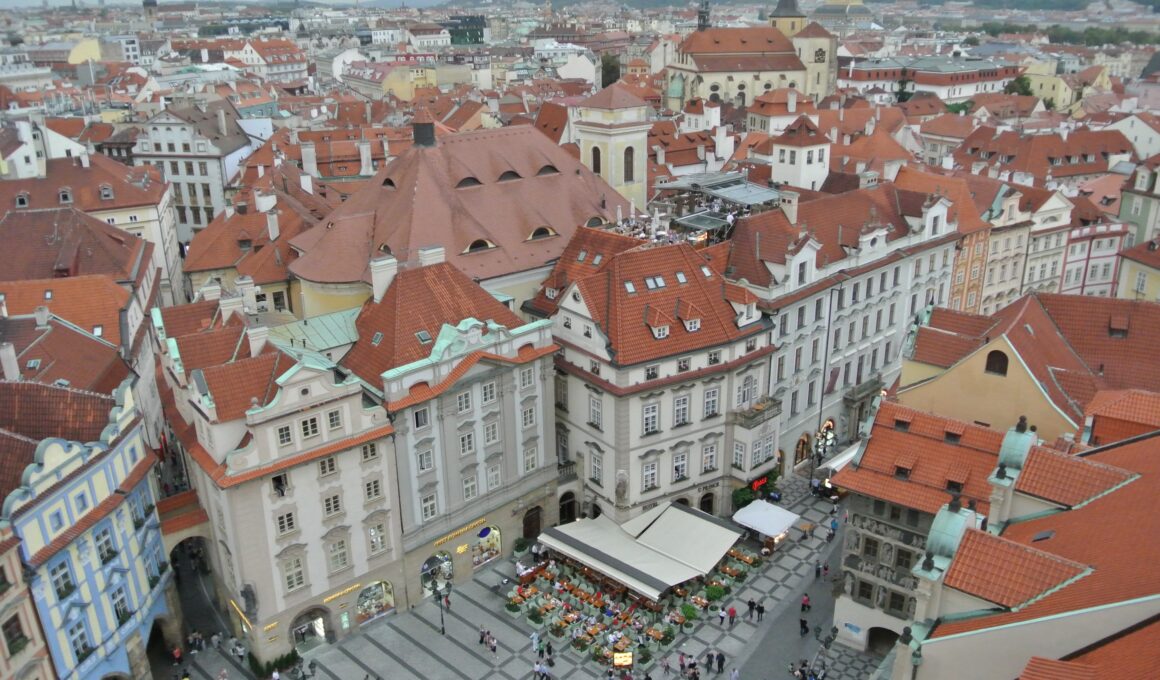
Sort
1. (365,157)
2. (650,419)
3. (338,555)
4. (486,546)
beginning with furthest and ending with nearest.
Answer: (365,157)
(486,546)
(650,419)
(338,555)

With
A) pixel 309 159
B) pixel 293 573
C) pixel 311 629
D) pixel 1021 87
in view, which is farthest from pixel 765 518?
→ pixel 1021 87

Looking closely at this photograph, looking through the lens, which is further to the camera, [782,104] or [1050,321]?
[782,104]

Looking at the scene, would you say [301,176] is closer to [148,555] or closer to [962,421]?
[148,555]

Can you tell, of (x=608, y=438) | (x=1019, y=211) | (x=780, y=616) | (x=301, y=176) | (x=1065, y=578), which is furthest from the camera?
(x=301, y=176)

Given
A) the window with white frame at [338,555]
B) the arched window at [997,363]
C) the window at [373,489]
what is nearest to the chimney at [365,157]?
the window at [373,489]

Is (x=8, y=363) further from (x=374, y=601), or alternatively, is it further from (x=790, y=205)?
(x=790, y=205)

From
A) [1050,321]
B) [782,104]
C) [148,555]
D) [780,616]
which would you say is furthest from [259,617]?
[782,104]

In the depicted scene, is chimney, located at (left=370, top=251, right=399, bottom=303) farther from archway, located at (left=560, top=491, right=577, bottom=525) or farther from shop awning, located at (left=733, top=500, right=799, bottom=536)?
shop awning, located at (left=733, top=500, right=799, bottom=536)
